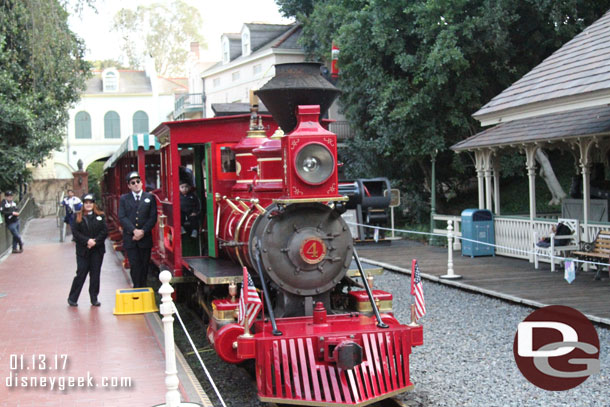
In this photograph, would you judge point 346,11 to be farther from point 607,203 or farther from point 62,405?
point 62,405

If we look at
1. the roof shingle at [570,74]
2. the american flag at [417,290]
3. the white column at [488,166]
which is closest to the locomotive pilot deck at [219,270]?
the american flag at [417,290]

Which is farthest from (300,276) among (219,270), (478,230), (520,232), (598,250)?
(478,230)

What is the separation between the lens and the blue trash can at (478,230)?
16.2 meters

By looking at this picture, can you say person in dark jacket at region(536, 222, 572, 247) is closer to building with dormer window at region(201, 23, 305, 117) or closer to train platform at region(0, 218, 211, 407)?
train platform at region(0, 218, 211, 407)

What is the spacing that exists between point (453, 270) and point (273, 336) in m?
8.62

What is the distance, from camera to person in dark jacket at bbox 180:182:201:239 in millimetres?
9852

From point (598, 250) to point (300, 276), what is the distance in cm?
782

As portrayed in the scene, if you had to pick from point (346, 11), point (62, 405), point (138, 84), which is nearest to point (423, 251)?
point (346, 11)

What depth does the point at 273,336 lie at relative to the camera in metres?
6.01

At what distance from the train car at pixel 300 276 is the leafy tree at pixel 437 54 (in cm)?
1192

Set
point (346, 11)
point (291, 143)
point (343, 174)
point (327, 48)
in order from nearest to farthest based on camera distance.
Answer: point (291, 143) < point (346, 11) < point (327, 48) < point (343, 174)

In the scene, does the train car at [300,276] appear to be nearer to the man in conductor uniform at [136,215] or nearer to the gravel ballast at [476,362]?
the gravel ballast at [476,362]

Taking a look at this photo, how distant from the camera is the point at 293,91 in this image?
6.76 meters

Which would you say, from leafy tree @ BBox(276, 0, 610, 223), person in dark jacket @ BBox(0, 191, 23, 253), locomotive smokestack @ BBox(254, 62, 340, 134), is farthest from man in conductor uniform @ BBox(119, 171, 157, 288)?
leafy tree @ BBox(276, 0, 610, 223)
